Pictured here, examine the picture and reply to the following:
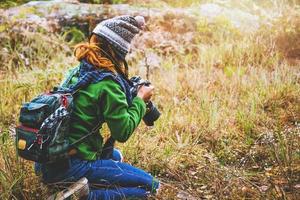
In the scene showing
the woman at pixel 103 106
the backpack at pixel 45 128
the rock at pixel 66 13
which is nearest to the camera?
the backpack at pixel 45 128

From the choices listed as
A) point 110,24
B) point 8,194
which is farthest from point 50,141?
point 110,24

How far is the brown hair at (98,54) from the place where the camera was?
263cm

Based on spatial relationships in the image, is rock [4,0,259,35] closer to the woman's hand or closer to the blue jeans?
the woman's hand

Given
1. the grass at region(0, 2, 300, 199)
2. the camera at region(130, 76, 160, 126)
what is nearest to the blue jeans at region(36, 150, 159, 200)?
the grass at region(0, 2, 300, 199)

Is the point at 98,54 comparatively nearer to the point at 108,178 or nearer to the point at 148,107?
the point at 148,107

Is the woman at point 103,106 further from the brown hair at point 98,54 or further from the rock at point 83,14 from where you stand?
the rock at point 83,14

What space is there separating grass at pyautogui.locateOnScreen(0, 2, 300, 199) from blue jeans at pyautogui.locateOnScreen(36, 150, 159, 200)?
0.16m

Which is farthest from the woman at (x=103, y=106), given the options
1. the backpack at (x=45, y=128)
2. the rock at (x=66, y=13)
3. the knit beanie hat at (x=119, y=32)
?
the rock at (x=66, y=13)

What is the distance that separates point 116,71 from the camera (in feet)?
8.99

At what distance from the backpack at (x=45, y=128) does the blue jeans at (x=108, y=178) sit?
0.21m

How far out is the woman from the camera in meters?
2.60

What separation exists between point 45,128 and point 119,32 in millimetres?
769

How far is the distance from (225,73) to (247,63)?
1.44 feet

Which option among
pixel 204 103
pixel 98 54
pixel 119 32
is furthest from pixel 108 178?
pixel 204 103
